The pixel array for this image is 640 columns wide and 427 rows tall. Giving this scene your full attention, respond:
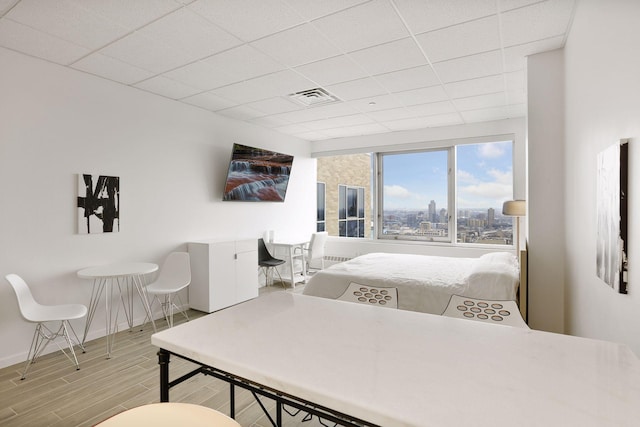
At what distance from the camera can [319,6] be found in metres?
2.27

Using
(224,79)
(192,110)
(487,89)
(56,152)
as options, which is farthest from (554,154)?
(56,152)

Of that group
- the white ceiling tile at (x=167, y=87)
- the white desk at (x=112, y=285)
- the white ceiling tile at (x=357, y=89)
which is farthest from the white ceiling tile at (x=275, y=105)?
the white desk at (x=112, y=285)

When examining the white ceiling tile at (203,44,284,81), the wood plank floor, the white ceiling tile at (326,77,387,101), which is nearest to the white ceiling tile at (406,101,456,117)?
the white ceiling tile at (326,77,387,101)

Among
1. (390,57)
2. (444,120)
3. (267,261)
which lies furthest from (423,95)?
(267,261)

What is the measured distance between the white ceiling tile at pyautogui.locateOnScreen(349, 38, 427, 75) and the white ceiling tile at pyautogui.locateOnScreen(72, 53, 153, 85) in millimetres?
2122

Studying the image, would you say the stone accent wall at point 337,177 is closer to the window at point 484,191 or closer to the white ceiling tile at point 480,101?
the window at point 484,191

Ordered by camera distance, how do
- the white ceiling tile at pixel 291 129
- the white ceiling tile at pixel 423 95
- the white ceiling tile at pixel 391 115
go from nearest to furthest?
the white ceiling tile at pixel 423 95 → the white ceiling tile at pixel 391 115 → the white ceiling tile at pixel 291 129

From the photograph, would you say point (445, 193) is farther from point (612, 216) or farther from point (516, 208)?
point (612, 216)

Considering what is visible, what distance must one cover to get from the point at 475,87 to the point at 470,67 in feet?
1.96

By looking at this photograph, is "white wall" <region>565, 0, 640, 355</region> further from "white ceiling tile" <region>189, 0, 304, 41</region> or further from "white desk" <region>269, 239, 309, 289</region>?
"white desk" <region>269, 239, 309, 289</region>

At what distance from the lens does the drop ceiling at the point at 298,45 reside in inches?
90.6

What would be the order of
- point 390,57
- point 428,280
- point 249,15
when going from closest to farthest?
point 249,15 < point 390,57 < point 428,280

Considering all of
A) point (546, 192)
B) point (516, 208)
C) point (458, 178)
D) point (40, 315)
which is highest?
point (458, 178)

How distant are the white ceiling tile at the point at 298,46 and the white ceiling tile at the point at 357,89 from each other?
0.70m
